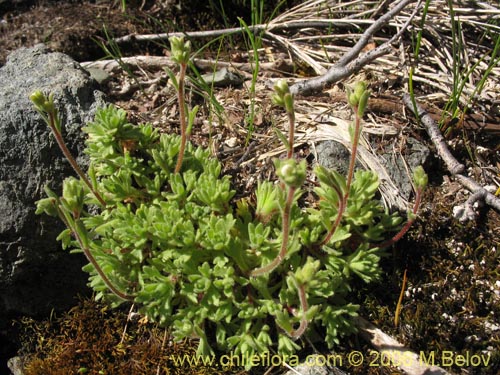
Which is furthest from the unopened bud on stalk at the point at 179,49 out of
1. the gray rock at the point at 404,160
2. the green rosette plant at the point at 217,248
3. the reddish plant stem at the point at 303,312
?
the gray rock at the point at 404,160

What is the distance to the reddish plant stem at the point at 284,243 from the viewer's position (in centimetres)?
244

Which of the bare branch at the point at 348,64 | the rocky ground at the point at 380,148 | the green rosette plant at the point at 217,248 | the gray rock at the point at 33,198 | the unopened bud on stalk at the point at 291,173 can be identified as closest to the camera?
the unopened bud on stalk at the point at 291,173

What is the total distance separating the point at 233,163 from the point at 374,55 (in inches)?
47.3

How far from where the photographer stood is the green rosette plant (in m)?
2.92

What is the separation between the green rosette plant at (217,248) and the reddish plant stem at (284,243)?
1 cm

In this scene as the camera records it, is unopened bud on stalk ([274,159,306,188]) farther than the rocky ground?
No

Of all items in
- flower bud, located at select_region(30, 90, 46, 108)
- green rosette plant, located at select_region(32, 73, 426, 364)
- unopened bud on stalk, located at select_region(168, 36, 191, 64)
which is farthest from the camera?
green rosette plant, located at select_region(32, 73, 426, 364)

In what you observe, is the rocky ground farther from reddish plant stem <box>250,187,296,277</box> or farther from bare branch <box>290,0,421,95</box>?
reddish plant stem <box>250,187,296,277</box>

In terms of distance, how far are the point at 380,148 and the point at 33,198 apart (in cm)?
222

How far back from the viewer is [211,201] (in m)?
3.11

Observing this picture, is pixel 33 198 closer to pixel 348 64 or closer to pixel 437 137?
pixel 348 64

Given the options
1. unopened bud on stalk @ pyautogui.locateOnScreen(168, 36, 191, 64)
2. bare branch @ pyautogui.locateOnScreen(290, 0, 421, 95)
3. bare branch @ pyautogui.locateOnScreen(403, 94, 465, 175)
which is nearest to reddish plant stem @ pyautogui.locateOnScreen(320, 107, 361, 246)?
unopened bud on stalk @ pyautogui.locateOnScreen(168, 36, 191, 64)

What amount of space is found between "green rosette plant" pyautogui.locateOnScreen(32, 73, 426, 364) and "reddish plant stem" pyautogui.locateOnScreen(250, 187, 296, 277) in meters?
0.01

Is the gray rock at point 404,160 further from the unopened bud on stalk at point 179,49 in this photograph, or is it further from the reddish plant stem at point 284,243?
the unopened bud on stalk at point 179,49
